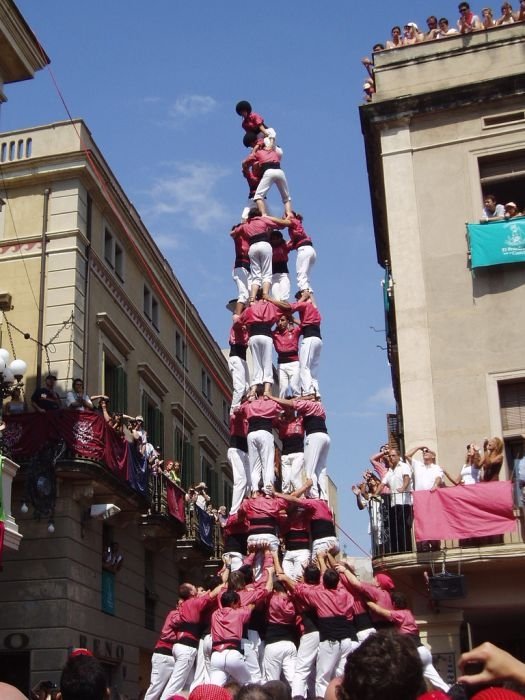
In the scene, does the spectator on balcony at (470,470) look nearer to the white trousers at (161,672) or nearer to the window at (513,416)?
the window at (513,416)

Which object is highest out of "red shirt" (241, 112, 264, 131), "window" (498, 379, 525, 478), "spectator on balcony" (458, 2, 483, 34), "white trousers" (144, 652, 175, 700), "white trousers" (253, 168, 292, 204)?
"spectator on balcony" (458, 2, 483, 34)

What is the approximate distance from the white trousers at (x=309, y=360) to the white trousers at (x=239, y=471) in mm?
1317

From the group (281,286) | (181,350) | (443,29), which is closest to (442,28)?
(443,29)

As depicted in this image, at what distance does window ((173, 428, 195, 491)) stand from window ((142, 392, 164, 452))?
1.60m

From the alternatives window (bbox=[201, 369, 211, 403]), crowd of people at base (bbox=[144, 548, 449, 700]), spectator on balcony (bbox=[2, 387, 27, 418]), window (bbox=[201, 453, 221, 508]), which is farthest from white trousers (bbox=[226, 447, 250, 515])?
window (bbox=[201, 369, 211, 403])

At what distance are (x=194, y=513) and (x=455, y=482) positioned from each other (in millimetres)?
12115

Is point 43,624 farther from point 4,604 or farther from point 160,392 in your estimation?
point 160,392

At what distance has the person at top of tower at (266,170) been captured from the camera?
15562 mm

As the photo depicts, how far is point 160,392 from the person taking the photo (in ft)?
91.6

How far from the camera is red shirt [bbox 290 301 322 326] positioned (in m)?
14.5

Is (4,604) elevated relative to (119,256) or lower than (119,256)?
lower

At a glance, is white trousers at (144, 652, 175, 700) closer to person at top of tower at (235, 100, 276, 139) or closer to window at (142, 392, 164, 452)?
person at top of tower at (235, 100, 276, 139)

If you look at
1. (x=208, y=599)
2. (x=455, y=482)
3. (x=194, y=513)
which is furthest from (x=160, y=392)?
(x=208, y=599)

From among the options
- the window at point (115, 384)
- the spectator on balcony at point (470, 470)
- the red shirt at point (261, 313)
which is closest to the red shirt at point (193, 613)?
the red shirt at point (261, 313)
